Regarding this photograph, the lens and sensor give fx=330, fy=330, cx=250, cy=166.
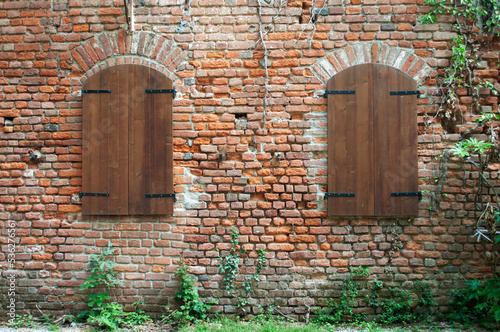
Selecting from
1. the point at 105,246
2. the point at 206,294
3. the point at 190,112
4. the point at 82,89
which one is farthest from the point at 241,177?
the point at 82,89

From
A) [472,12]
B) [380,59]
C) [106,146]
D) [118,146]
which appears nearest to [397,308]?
[380,59]

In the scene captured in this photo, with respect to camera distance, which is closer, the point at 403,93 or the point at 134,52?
the point at 403,93

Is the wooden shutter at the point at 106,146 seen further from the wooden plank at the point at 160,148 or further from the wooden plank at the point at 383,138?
the wooden plank at the point at 383,138

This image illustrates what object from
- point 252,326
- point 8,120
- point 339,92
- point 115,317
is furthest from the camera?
point 8,120

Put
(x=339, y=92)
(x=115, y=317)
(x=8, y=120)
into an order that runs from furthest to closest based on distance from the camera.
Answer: (x=8, y=120) → (x=339, y=92) → (x=115, y=317)

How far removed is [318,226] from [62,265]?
3.17 metres

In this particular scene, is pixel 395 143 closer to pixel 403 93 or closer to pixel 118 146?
pixel 403 93

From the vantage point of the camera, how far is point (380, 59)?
13.1ft

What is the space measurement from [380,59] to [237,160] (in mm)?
2117

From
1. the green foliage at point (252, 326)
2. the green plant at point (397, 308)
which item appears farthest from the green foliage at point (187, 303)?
the green plant at point (397, 308)

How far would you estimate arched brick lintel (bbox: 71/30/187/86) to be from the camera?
4062mm

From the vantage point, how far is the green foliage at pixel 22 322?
391 centimetres

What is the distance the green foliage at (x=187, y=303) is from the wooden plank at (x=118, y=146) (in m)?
1.06

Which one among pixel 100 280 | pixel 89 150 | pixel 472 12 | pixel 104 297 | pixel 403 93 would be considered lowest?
pixel 104 297
